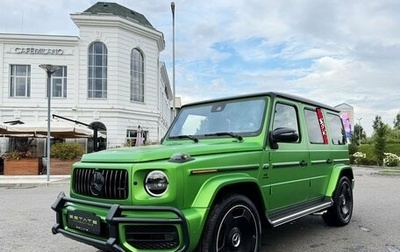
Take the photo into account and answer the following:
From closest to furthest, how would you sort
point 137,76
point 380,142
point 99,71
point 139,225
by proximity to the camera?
point 139,225, point 99,71, point 380,142, point 137,76

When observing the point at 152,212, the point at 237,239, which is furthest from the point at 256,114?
the point at 152,212

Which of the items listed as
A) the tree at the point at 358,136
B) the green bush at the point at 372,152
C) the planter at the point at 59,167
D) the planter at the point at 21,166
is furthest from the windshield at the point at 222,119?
the tree at the point at 358,136

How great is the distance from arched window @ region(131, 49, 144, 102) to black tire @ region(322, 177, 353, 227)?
23.2m

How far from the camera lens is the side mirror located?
468 centimetres

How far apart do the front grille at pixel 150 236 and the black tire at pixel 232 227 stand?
13.8 inches

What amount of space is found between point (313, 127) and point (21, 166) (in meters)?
16.6

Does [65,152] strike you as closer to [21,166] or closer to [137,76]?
[21,166]

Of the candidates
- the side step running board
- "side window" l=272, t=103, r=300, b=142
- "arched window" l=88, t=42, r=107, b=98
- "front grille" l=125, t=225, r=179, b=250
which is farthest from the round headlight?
"arched window" l=88, t=42, r=107, b=98

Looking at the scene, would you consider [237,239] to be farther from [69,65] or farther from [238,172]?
[69,65]

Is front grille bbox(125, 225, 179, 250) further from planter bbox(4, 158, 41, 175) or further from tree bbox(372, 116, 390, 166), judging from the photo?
tree bbox(372, 116, 390, 166)

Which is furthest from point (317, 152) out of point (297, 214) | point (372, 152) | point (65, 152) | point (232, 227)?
point (372, 152)

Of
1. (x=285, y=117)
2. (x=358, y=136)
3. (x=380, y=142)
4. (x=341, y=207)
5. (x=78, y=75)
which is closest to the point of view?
(x=285, y=117)

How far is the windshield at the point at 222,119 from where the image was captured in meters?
5.02

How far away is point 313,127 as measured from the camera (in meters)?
6.18
